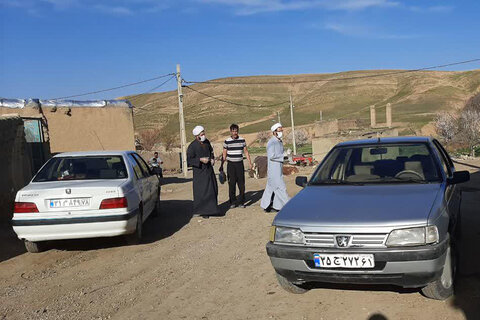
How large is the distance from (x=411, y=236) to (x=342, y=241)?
0.54 meters

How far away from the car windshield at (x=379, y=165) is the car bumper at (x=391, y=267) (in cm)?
129

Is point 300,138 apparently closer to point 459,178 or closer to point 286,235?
point 459,178

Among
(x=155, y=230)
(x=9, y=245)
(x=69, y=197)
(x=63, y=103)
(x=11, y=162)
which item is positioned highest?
(x=63, y=103)

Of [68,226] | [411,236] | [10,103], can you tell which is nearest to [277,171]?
[68,226]

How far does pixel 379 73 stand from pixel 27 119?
445 ft

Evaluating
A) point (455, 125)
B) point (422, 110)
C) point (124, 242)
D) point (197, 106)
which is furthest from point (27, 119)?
point (197, 106)

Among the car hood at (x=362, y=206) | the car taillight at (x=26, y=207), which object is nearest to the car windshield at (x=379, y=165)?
the car hood at (x=362, y=206)

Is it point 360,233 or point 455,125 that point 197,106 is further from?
point 360,233

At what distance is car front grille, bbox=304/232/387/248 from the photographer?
3691 millimetres

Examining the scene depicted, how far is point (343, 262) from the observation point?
12.3ft

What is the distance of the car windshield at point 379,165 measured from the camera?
16.1 ft

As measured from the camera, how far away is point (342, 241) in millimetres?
3770

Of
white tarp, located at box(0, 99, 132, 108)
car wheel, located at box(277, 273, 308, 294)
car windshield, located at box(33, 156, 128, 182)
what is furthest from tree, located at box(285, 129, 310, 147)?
car wheel, located at box(277, 273, 308, 294)

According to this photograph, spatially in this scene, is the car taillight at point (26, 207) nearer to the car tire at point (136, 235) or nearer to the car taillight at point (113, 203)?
the car taillight at point (113, 203)
